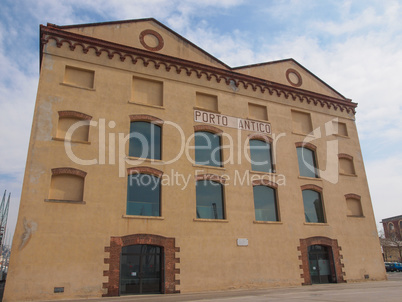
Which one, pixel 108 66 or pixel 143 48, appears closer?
pixel 108 66

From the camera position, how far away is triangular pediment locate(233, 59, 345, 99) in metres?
21.9

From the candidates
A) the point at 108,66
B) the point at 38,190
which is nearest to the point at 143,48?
the point at 108,66

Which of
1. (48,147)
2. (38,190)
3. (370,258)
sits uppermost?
(48,147)

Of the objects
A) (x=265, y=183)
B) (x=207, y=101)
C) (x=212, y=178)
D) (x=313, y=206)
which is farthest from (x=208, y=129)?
(x=313, y=206)

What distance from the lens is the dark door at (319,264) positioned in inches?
742

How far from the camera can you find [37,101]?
50.4 ft

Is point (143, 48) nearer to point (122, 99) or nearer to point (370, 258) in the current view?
point (122, 99)

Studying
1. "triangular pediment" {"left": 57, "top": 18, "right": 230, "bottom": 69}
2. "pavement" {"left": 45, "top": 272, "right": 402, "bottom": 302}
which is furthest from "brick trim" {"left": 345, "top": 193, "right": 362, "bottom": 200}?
"triangular pediment" {"left": 57, "top": 18, "right": 230, "bottom": 69}

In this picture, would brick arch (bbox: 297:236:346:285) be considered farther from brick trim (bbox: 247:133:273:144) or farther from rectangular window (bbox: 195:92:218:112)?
rectangular window (bbox: 195:92:218:112)

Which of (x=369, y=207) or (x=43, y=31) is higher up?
(x=43, y=31)

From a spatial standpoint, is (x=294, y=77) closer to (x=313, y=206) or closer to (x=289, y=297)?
(x=313, y=206)

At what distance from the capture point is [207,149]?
60.8 feet

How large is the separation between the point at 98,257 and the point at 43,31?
11.8 metres

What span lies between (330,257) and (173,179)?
1118cm
